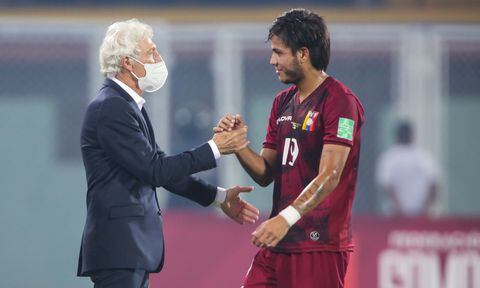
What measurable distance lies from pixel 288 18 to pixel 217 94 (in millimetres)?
4339

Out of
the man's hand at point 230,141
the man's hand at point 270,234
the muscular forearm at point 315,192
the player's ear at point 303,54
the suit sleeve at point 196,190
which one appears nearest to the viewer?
the man's hand at point 270,234

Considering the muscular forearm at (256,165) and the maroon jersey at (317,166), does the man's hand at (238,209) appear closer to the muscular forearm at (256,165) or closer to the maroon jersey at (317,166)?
the muscular forearm at (256,165)

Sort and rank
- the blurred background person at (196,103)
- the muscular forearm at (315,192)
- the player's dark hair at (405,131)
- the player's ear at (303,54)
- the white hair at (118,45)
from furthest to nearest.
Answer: the player's dark hair at (405,131)
the blurred background person at (196,103)
the white hair at (118,45)
the player's ear at (303,54)
the muscular forearm at (315,192)

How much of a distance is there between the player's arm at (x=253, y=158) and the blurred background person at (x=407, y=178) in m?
4.30

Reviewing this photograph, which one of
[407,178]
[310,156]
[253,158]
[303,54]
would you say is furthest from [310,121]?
[407,178]

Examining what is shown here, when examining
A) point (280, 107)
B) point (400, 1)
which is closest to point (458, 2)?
point (400, 1)

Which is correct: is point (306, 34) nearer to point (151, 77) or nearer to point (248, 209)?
point (151, 77)

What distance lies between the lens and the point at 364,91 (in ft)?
32.0

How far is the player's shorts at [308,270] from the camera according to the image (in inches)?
194

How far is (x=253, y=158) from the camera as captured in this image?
5.27 metres

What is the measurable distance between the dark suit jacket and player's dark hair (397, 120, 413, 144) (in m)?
4.60

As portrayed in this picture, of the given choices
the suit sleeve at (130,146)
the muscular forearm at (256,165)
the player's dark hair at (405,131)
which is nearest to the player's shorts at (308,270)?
the muscular forearm at (256,165)

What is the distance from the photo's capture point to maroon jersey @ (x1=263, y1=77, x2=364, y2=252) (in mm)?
4887

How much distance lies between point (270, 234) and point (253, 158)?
0.74 metres
